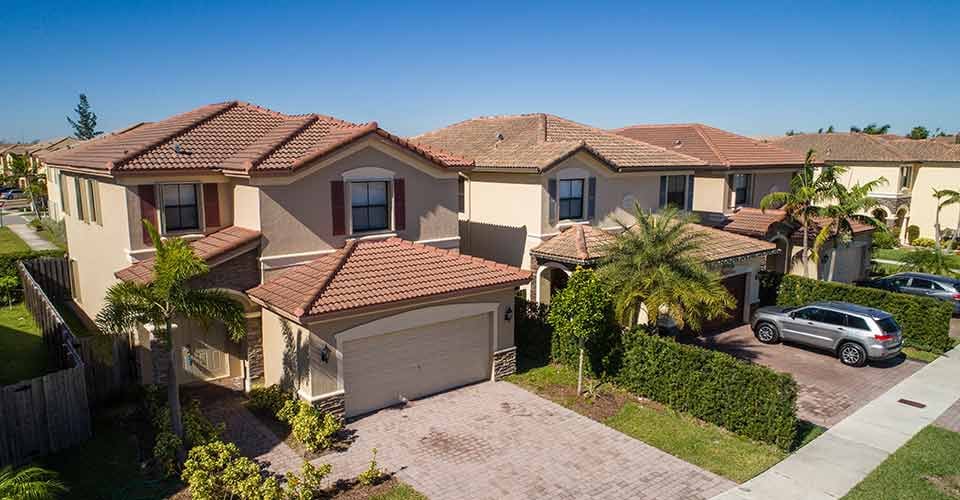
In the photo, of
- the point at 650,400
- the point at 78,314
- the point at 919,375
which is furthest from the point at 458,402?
the point at 78,314

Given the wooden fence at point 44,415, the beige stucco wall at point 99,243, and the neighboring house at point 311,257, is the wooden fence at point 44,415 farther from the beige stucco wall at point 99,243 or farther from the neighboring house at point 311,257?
the beige stucco wall at point 99,243

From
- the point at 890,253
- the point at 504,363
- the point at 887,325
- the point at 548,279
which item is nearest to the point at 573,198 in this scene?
the point at 548,279

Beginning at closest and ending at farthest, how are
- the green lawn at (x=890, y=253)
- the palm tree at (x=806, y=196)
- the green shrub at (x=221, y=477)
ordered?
the green shrub at (x=221, y=477) < the palm tree at (x=806, y=196) < the green lawn at (x=890, y=253)

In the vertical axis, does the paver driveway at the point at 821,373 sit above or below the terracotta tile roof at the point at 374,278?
below

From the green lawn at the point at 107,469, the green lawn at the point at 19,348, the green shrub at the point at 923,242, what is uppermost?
the green shrub at the point at 923,242

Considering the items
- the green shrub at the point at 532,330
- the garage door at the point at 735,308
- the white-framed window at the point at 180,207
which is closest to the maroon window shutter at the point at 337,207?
the white-framed window at the point at 180,207

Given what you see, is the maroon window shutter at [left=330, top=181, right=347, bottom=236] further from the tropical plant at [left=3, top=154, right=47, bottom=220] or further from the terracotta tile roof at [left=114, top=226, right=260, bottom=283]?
the tropical plant at [left=3, top=154, right=47, bottom=220]

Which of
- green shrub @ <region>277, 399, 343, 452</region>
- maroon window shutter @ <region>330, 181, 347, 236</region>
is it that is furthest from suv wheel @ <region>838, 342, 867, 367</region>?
maroon window shutter @ <region>330, 181, 347, 236</region>
